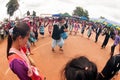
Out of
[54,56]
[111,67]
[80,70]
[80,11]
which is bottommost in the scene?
[80,11]

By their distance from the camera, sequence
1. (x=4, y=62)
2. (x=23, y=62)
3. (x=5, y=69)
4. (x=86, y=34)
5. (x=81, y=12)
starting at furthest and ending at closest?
1. (x=81, y=12)
2. (x=86, y=34)
3. (x=4, y=62)
4. (x=5, y=69)
5. (x=23, y=62)

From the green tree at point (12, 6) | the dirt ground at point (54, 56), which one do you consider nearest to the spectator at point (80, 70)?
the dirt ground at point (54, 56)

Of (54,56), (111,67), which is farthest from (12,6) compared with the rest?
(111,67)

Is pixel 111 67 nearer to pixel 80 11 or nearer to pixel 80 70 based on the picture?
pixel 80 70

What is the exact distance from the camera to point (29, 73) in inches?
124

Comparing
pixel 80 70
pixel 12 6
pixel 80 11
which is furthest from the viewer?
pixel 80 11

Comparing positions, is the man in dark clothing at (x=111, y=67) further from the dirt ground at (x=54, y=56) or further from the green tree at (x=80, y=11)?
the green tree at (x=80, y=11)

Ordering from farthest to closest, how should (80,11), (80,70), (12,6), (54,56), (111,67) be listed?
(80,11) < (12,6) < (54,56) < (111,67) < (80,70)

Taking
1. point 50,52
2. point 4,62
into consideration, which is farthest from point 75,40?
point 4,62

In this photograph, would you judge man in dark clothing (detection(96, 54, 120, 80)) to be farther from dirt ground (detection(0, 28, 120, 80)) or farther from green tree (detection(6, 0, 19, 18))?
green tree (detection(6, 0, 19, 18))

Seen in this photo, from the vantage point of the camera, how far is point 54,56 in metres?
11.7

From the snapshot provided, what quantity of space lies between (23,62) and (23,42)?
0.21 m

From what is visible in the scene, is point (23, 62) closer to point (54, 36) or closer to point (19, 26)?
point (19, 26)

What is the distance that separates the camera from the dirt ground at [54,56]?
9.55 m
